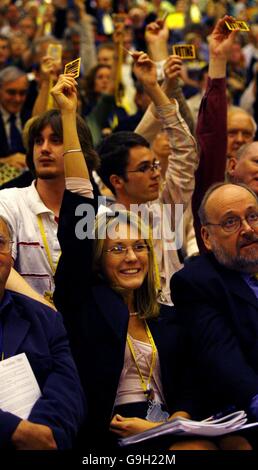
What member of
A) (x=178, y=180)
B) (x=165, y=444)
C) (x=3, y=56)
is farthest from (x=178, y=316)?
(x=3, y=56)

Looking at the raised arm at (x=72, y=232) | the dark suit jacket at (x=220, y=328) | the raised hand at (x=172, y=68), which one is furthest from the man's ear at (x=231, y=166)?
the raised arm at (x=72, y=232)

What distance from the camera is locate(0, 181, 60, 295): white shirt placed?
482 cm

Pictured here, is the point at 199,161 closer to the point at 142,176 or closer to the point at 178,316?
the point at 142,176

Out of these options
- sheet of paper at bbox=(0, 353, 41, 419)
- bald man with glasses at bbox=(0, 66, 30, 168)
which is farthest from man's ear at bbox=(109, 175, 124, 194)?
bald man with glasses at bbox=(0, 66, 30, 168)

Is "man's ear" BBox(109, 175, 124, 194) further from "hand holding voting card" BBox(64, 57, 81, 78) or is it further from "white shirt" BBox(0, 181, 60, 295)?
"hand holding voting card" BBox(64, 57, 81, 78)

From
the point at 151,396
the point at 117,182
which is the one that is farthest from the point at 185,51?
the point at 151,396

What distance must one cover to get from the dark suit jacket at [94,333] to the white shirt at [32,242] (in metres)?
0.42

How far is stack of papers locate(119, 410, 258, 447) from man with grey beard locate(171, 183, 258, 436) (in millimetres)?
165

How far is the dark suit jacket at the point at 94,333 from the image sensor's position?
4262 mm

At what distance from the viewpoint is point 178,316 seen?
4434mm

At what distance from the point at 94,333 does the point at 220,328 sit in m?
0.54

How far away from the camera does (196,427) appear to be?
3816 mm

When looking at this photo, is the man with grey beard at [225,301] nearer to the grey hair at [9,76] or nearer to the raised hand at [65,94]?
the raised hand at [65,94]

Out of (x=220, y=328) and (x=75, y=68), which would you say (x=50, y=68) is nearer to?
(x=75, y=68)
